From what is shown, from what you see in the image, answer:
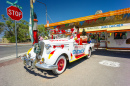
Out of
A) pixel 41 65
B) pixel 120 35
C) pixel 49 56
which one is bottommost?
pixel 41 65

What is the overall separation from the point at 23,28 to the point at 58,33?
32012 millimetres

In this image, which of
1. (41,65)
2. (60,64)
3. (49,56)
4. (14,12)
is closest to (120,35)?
(60,64)

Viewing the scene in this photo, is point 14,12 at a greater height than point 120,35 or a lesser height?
greater

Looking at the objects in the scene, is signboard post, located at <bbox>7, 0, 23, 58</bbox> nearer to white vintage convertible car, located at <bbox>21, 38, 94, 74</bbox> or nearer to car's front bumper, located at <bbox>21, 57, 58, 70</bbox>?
white vintage convertible car, located at <bbox>21, 38, 94, 74</bbox>

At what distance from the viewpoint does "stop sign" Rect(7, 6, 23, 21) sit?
462 centimetres

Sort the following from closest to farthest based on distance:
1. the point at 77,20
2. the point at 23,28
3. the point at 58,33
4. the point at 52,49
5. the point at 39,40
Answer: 1. the point at 52,49
2. the point at 39,40
3. the point at 58,33
4. the point at 77,20
5. the point at 23,28

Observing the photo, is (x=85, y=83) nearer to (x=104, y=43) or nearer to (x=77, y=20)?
(x=77, y=20)

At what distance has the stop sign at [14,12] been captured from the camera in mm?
4622

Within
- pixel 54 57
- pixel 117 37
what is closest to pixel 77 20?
pixel 54 57

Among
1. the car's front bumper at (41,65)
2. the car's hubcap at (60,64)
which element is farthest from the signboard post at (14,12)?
the car's hubcap at (60,64)

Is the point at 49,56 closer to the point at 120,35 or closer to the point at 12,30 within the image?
the point at 120,35

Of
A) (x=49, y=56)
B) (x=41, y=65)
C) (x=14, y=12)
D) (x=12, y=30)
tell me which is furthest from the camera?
(x=12, y=30)

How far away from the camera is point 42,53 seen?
2.89 metres

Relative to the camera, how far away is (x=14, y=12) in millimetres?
4914
